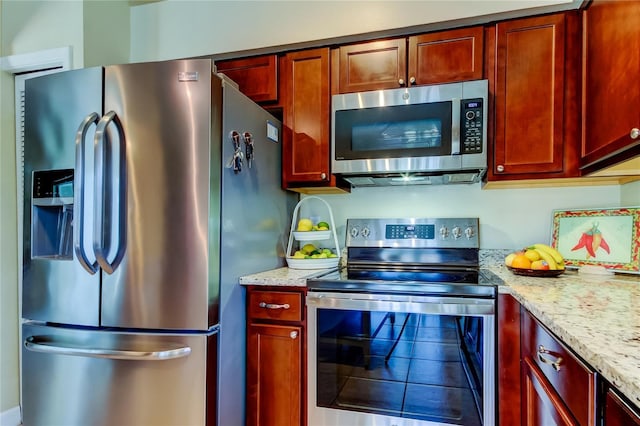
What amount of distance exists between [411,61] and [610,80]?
2.83ft

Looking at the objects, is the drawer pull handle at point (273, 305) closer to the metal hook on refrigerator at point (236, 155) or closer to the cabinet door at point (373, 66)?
the metal hook on refrigerator at point (236, 155)

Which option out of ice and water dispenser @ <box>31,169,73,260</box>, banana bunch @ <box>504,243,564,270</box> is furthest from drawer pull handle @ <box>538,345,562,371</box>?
ice and water dispenser @ <box>31,169,73,260</box>

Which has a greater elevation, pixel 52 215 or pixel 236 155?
pixel 236 155

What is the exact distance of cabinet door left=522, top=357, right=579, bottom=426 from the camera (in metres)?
0.85

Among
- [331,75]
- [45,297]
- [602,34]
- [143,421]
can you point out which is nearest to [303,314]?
Result: [143,421]

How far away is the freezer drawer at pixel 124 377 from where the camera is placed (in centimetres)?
138

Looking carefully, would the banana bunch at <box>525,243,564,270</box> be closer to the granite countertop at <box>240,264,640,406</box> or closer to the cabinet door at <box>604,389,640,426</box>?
the granite countertop at <box>240,264,640,406</box>

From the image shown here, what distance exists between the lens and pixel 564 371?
827mm

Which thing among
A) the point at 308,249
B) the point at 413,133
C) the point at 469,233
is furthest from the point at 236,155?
the point at 469,233

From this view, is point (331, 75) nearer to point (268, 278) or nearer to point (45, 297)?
point (268, 278)

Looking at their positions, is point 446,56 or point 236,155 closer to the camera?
point 236,155

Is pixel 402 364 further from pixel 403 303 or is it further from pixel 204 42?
pixel 204 42

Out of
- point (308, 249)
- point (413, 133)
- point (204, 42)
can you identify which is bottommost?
point (308, 249)

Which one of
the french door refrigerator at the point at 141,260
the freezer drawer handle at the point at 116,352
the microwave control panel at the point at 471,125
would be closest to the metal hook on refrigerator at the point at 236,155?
the french door refrigerator at the point at 141,260
